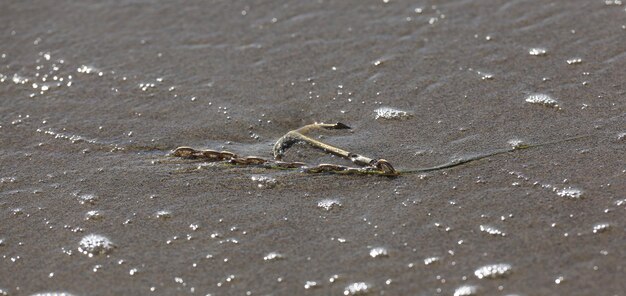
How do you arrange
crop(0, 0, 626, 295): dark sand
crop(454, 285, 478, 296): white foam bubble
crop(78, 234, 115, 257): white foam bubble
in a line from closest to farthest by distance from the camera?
crop(454, 285, 478, 296): white foam bubble
crop(0, 0, 626, 295): dark sand
crop(78, 234, 115, 257): white foam bubble

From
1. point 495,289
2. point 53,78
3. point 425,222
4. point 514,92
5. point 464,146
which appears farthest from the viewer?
point 53,78

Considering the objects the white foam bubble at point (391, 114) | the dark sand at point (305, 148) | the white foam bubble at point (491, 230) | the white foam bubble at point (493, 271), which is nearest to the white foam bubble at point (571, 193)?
the dark sand at point (305, 148)

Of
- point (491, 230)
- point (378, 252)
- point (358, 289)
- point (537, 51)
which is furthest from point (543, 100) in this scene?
point (358, 289)

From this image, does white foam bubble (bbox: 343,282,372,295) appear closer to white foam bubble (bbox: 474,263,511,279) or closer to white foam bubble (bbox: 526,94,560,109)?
white foam bubble (bbox: 474,263,511,279)

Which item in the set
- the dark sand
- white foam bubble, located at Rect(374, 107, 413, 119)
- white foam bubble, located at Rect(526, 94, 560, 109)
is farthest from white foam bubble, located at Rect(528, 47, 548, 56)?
white foam bubble, located at Rect(374, 107, 413, 119)

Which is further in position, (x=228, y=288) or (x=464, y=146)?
(x=464, y=146)

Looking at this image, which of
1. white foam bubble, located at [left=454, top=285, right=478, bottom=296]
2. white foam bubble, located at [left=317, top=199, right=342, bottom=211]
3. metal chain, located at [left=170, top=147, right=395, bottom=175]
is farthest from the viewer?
metal chain, located at [left=170, top=147, right=395, bottom=175]

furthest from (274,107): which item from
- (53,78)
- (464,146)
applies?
(53,78)

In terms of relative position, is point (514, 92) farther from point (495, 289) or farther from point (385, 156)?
point (495, 289)

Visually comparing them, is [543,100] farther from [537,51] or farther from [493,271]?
[493,271]
